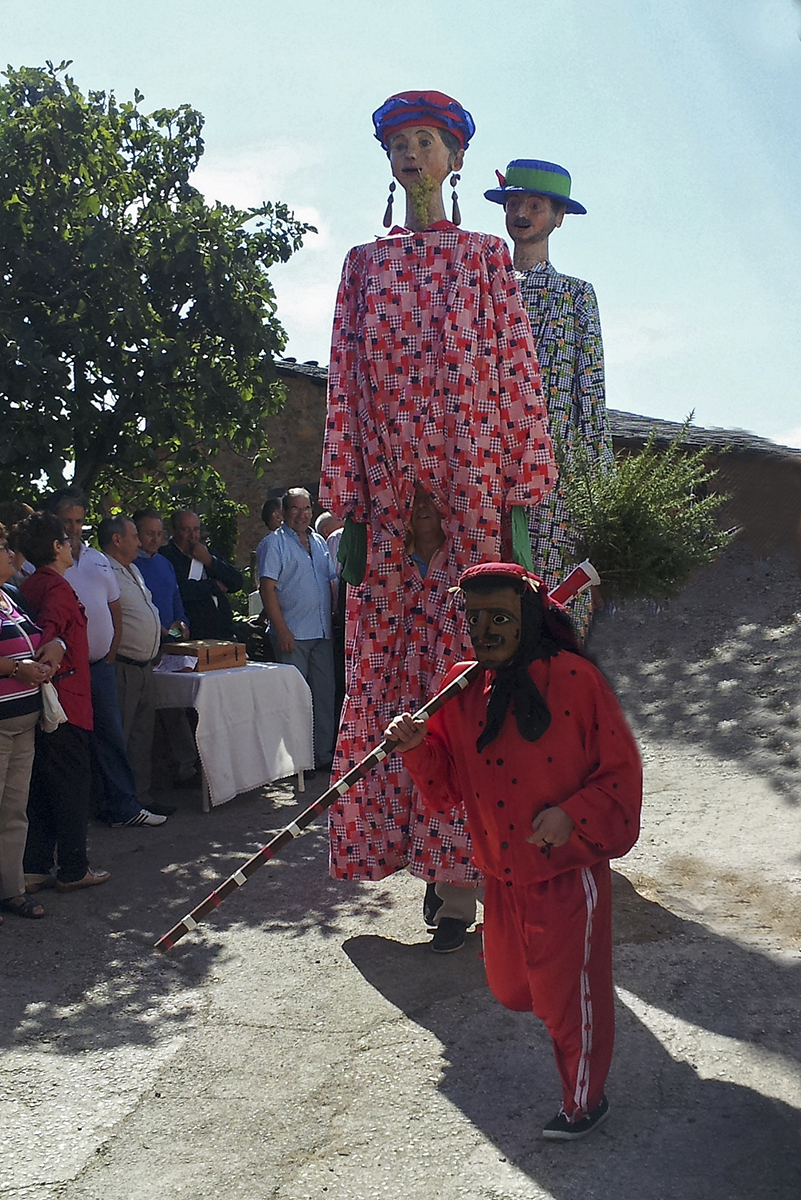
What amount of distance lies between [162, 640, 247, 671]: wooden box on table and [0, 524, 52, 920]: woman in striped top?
6.51ft

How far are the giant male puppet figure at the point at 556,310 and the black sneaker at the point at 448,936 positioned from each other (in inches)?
74.1

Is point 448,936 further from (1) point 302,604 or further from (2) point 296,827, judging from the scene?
(1) point 302,604

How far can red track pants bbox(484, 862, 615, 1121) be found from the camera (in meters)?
2.82

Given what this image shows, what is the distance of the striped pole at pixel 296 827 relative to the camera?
2.86 m

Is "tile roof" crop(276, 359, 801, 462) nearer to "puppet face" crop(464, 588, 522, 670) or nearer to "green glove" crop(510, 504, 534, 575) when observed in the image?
"green glove" crop(510, 504, 534, 575)

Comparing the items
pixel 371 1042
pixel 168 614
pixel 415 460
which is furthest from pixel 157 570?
pixel 371 1042

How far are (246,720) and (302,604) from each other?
1.13 metres

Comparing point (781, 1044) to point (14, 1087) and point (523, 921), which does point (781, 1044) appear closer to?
point (523, 921)

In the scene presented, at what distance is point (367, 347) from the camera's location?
421cm

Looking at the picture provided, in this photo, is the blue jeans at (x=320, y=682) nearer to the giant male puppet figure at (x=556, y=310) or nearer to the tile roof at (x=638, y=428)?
the tile roof at (x=638, y=428)

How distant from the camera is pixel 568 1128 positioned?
280 cm

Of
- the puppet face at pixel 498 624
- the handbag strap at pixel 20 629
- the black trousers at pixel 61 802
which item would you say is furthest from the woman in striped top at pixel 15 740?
the puppet face at pixel 498 624

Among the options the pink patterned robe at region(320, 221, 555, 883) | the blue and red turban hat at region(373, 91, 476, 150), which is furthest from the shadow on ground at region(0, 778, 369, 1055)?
the blue and red turban hat at region(373, 91, 476, 150)

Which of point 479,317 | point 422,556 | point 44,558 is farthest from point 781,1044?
point 44,558
